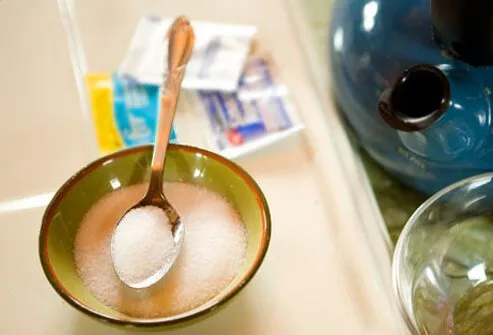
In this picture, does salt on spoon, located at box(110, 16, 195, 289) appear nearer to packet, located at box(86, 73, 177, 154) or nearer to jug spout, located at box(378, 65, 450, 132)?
packet, located at box(86, 73, 177, 154)

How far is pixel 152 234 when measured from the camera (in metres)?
0.52

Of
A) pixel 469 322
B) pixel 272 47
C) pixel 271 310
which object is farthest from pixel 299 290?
pixel 272 47

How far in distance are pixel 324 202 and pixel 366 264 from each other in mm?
77

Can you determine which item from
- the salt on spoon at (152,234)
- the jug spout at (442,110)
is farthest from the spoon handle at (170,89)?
the jug spout at (442,110)

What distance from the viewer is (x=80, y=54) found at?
75cm

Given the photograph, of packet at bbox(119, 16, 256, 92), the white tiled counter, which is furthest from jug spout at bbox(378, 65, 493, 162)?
packet at bbox(119, 16, 256, 92)

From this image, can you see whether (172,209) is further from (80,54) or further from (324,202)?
(80,54)

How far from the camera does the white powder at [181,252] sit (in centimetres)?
49

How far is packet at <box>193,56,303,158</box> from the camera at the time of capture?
0.67m

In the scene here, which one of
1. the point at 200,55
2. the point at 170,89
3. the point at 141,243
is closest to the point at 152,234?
the point at 141,243

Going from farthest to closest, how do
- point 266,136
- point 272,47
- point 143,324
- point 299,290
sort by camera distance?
point 272,47
point 266,136
point 299,290
point 143,324

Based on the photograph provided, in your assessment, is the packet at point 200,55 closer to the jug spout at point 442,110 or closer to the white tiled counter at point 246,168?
the white tiled counter at point 246,168

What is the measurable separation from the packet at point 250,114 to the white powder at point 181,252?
106 mm

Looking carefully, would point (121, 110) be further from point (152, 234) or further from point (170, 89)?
point (152, 234)
